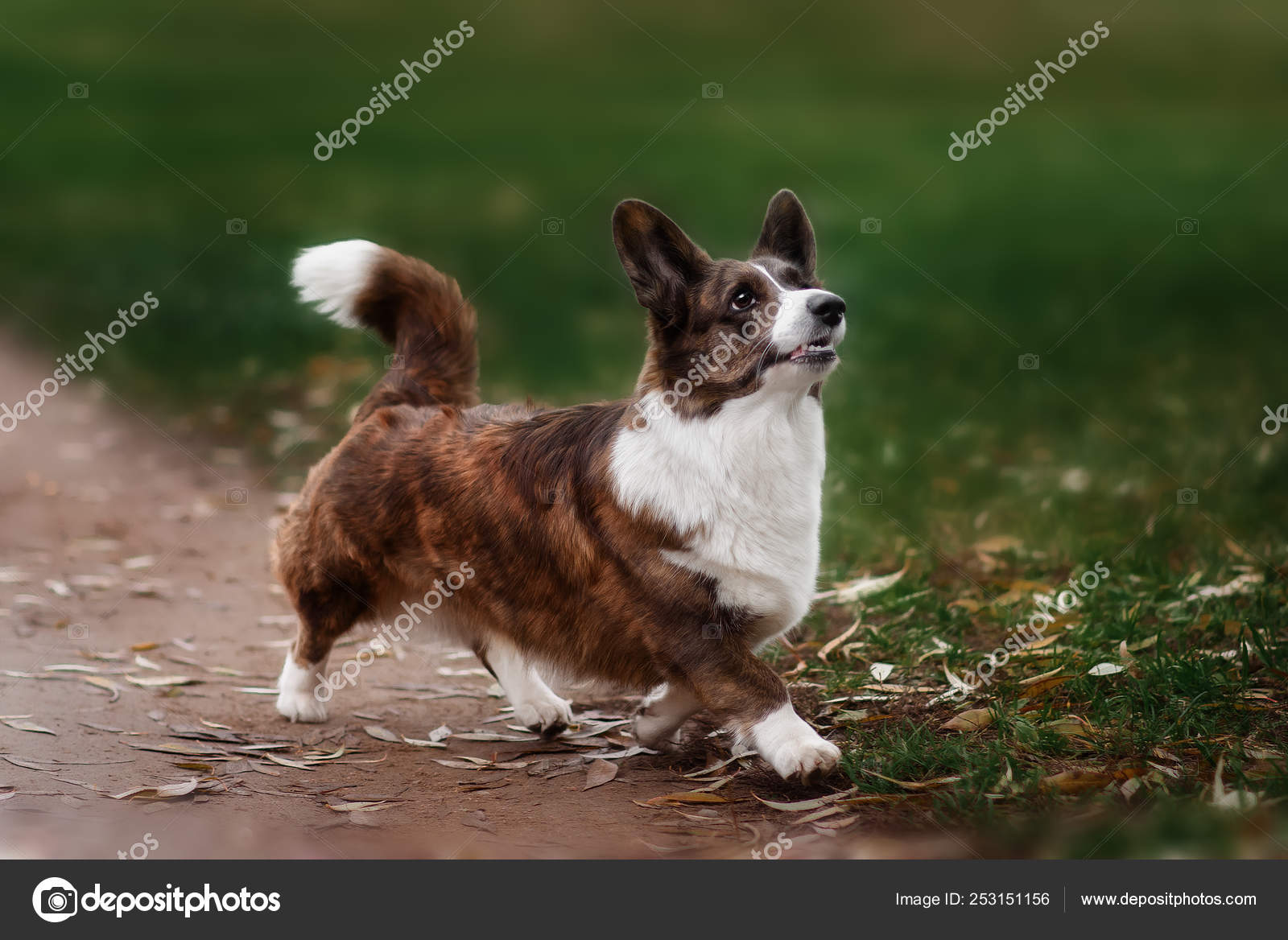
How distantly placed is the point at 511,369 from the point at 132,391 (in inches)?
108

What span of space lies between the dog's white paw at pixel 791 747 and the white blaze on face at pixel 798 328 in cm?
100

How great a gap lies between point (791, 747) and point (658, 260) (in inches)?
59.6

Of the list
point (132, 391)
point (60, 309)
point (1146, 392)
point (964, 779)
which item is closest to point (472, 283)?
point (132, 391)

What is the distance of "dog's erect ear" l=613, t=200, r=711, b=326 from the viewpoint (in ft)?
12.8

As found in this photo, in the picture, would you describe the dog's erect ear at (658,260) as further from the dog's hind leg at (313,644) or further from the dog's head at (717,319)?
the dog's hind leg at (313,644)

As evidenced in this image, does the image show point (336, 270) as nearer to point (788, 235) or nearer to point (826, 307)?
point (788, 235)

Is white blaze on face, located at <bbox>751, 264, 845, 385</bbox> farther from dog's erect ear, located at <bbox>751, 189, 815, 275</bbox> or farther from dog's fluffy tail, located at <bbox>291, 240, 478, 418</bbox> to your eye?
dog's fluffy tail, located at <bbox>291, 240, 478, 418</bbox>

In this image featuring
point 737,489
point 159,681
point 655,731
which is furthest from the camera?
point 159,681

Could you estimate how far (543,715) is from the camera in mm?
4570

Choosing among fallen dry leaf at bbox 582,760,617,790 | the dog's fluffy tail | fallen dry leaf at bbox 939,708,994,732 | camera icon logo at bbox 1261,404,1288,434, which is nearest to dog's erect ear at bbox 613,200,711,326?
the dog's fluffy tail

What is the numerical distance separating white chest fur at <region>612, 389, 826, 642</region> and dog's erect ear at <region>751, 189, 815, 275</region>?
55 centimetres

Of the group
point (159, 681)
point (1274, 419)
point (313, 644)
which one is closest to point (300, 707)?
→ point (313, 644)

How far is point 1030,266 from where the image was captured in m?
9.73

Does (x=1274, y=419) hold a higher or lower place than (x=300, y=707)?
higher
